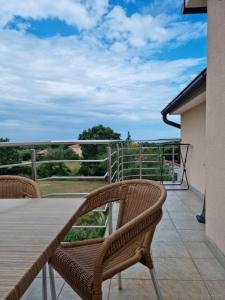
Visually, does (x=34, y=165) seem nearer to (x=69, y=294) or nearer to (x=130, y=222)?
(x=69, y=294)

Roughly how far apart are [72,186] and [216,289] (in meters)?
Result: 1.96

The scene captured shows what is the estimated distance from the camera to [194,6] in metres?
3.36

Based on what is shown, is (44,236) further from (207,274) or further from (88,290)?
(207,274)

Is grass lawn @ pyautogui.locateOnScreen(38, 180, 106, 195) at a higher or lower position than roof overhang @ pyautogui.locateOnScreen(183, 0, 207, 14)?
lower

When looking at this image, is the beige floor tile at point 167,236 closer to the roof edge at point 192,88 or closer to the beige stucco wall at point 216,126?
the beige stucco wall at point 216,126

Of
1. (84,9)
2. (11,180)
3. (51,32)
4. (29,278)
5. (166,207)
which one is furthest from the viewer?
(51,32)

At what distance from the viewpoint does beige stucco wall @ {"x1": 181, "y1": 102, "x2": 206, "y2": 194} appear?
5.55 m

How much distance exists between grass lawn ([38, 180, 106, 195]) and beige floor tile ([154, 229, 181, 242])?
0.87m

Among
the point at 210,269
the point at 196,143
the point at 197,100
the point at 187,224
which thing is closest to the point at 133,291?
→ the point at 210,269

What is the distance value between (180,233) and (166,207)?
1251 mm

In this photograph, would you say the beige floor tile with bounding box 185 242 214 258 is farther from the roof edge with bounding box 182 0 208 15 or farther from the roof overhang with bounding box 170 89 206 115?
the roof edge with bounding box 182 0 208 15

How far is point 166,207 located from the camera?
4590mm

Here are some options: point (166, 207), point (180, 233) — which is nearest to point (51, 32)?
point (166, 207)

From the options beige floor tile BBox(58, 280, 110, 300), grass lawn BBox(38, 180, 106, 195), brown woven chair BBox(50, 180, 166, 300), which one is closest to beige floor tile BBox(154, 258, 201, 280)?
beige floor tile BBox(58, 280, 110, 300)
